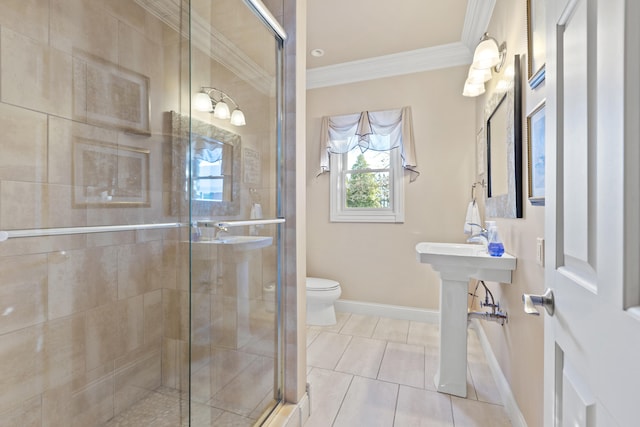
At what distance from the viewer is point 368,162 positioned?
3264mm

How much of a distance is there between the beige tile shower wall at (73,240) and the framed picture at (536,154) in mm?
1815

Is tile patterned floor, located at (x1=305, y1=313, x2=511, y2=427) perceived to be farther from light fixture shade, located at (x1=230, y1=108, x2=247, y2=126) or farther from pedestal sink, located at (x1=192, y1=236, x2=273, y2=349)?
light fixture shade, located at (x1=230, y1=108, x2=247, y2=126)

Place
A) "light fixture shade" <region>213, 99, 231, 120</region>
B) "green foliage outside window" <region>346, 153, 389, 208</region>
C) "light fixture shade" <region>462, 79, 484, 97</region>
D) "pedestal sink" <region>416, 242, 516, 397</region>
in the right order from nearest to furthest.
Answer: "light fixture shade" <region>213, 99, 231, 120</region> → "pedestal sink" <region>416, 242, 516, 397</region> → "light fixture shade" <region>462, 79, 484, 97</region> → "green foliage outside window" <region>346, 153, 389, 208</region>

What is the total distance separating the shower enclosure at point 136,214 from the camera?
1.21 meters

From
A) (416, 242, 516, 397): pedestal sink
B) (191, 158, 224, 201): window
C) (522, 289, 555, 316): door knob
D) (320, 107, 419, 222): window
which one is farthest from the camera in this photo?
(320, 107, 419, 222): window

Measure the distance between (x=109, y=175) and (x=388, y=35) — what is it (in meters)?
2.50

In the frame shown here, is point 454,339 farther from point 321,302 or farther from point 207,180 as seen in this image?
point 207,180

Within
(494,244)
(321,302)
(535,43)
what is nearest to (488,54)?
(535,43)

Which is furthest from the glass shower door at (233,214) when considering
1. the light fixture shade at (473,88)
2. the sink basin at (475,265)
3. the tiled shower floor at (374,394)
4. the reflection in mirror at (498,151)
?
the light fixture shade at (473,88)

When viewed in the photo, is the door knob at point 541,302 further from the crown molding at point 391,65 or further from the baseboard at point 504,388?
the crown molding at point 391,65

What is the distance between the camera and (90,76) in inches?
56.6

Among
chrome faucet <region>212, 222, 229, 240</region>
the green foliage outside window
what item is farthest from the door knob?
the green foliage outside window

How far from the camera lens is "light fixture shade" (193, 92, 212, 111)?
1.21 meters

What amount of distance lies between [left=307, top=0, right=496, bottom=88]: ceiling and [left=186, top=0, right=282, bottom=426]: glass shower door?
1278 mm
